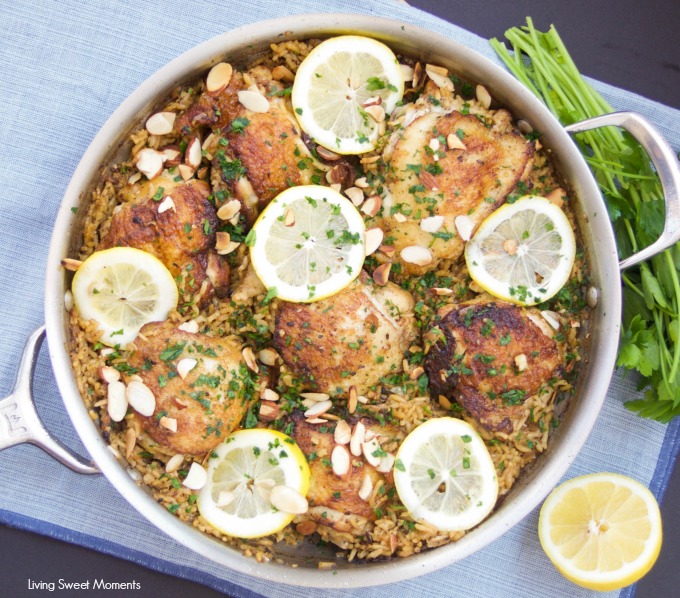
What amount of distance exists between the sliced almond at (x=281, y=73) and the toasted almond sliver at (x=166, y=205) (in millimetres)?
569

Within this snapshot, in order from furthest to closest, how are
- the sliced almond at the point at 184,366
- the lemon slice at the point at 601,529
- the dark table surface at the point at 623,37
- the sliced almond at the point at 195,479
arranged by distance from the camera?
the dark table surface at the point at 623,37, the lemon slice at the point at 601,529, the sliced almond at the point at 195,479, the sliced almond at the point at 184,366

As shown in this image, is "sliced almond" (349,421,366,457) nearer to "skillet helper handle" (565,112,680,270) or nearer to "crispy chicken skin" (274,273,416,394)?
"crispy chicken skin" (274,273,416,394)

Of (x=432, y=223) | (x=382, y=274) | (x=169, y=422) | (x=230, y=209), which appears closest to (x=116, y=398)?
(x=169, y=422)

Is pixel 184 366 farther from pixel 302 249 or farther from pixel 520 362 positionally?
pixel 520 362

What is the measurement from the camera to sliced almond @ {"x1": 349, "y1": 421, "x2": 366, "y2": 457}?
2.28 m

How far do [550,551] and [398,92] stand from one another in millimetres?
1770

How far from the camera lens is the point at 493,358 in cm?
225

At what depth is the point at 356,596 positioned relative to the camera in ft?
8.98

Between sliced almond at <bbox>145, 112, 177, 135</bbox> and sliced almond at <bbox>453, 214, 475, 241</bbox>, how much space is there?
3.33 feet

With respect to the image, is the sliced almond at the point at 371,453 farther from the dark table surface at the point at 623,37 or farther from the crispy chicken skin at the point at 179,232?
the dark table surface at the point at 623,37

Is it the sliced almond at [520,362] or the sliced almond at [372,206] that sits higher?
the sliced almond at [372,206]

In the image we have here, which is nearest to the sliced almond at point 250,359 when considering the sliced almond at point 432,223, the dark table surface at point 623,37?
the sliced almond at point 432,223

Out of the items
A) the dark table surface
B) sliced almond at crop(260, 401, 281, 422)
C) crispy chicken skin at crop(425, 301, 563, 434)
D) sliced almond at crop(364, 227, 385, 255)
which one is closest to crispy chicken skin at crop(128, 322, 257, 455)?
sliced almond at crop(260, 401, 281, 422)

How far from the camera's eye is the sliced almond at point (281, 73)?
239 cm
